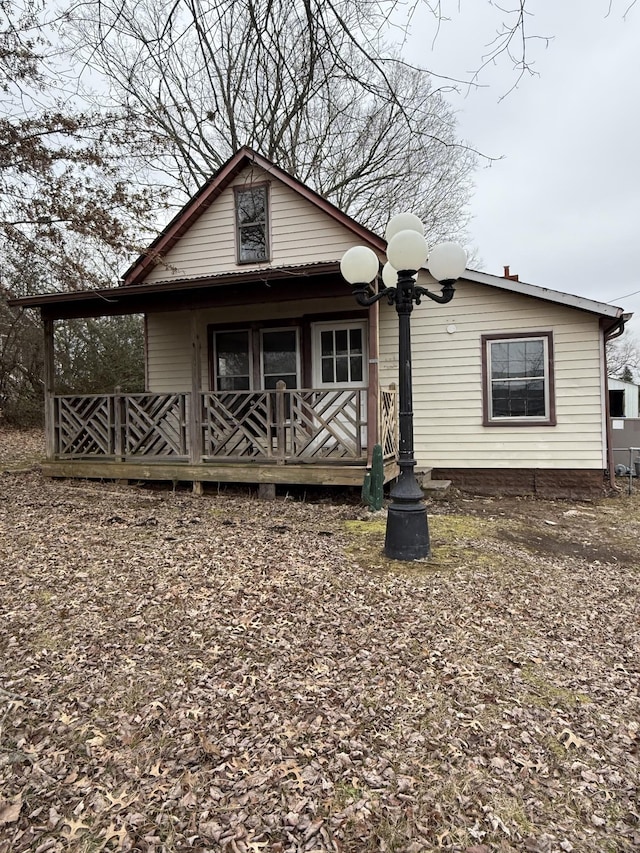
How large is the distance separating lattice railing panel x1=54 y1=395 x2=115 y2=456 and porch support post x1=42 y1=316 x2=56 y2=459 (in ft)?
0.32

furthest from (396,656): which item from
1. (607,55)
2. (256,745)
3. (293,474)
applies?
(293,474)

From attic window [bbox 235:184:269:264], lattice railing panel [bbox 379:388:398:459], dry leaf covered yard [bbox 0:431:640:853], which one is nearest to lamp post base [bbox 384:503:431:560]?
A: dry leaf covered yard [bbox 0:431:640:853]

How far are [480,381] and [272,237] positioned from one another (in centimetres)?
460

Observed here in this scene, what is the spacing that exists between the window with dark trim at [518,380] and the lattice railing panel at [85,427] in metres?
6.37

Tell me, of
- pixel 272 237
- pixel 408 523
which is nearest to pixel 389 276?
pixel 408 523

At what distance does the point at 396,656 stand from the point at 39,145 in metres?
7.19

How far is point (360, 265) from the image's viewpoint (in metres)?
5.02

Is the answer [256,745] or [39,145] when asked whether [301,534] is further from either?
[39,145]

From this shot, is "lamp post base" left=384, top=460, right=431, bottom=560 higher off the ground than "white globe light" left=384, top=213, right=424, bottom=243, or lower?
lower

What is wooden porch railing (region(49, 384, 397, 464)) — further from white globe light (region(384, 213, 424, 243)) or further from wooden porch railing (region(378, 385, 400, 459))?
white globe light (region(384, 213, 424, 243))

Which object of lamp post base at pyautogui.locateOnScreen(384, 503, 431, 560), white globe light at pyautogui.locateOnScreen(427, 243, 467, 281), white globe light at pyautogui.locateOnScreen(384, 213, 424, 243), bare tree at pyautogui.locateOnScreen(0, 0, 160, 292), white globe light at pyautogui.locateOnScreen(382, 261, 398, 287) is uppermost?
Answer: bare tree at pyautogui.locateOnScreen(0, 0, 160, 292)

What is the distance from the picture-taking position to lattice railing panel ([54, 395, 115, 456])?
8.59 metres

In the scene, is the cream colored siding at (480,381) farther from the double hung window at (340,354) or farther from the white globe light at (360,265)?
the white globe light at (360,265)

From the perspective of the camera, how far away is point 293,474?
741 centimetres
